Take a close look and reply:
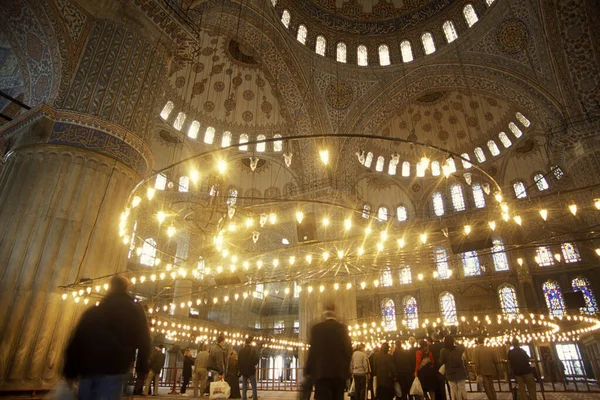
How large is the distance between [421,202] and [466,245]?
457 inches

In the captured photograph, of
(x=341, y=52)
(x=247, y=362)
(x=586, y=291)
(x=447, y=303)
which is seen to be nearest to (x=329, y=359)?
(x=247, y=362)

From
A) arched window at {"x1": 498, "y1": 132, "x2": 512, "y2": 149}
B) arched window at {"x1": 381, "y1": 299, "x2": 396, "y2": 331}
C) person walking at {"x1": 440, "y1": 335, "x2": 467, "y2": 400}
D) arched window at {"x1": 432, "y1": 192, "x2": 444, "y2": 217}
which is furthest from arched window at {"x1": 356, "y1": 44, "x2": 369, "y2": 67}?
person walking at {"x1": 440, "y1": 335, "x2": 467, "y2": 400}

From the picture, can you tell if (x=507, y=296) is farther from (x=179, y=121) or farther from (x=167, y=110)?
(x=167, y=110)

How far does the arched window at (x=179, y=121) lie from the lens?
15.4 m

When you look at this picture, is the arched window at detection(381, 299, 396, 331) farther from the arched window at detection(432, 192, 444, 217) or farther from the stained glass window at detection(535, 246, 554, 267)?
the stained glass window at detection(535, 246, 554, 267)

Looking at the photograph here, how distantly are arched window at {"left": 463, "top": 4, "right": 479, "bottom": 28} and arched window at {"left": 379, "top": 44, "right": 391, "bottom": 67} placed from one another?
314 cm

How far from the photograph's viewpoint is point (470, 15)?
14.2 metres

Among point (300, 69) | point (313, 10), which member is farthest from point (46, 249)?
point (313, 10)

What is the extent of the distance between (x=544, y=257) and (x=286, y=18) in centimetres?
1601

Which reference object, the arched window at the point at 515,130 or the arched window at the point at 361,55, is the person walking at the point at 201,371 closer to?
the arched window at the point at 361,55

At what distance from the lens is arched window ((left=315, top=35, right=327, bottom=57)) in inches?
596

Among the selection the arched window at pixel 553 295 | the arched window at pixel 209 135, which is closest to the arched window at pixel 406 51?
the arched window at pixel 209 135

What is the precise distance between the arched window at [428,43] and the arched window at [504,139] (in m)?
5.90

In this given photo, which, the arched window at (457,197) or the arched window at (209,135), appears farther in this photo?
the arched window at (457,197)
